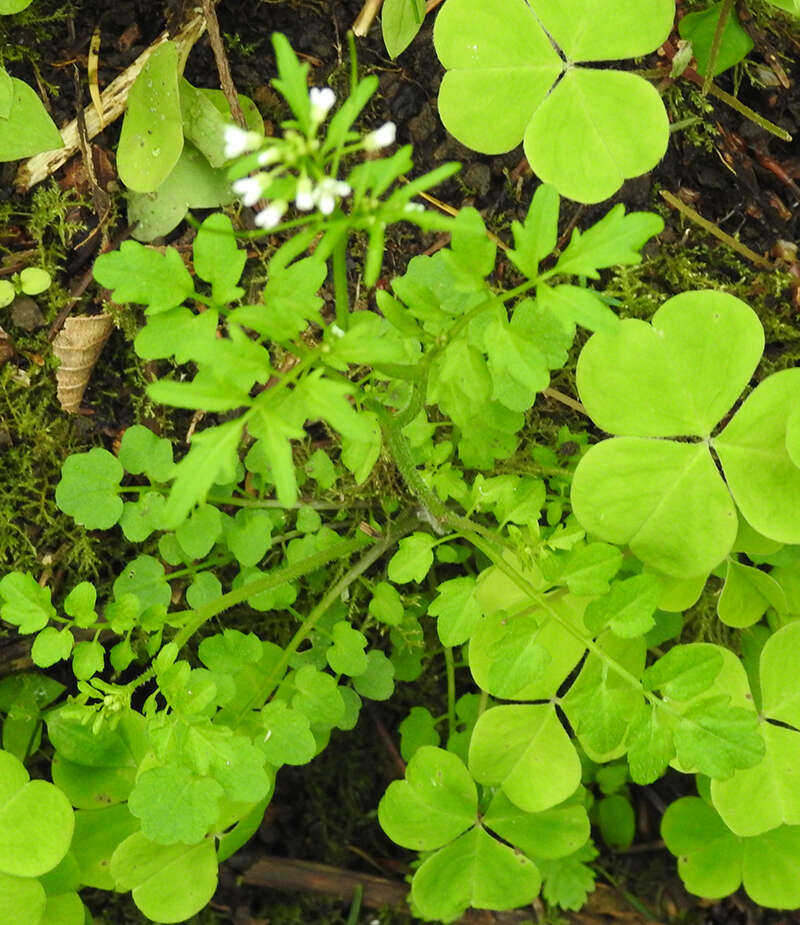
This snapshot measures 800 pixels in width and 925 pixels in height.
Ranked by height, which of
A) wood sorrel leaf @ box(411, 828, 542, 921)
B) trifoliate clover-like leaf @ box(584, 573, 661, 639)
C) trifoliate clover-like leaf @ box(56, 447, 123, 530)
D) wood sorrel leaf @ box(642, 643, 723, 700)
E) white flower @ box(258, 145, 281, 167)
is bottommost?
wood sorrel leaf @ box(411, 828, 542, 921)

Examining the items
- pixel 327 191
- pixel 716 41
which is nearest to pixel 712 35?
pixel 716 41

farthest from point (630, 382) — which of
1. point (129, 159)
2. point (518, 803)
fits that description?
point (129, 159)

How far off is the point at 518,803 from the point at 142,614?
97cm

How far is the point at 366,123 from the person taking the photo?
253 centimetres

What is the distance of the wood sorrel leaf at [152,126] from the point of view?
2.35 metres

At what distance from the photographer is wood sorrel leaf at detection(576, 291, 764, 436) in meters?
2.04

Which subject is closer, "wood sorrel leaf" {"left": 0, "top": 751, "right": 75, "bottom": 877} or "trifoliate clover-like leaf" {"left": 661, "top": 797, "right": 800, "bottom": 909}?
"wood sorrel leaf" {"left": 0, "top": 751, "right": 75, "bottom": 877}

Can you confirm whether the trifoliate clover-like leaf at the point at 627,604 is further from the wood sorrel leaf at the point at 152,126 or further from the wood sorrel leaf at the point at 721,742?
the wood sorrel leaf at the point at 152,126

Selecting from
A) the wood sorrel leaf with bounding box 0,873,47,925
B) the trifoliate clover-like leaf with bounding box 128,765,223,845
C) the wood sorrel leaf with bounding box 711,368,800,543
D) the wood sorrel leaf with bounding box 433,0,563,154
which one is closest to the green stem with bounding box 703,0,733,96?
the wood sorrel leaf with bounding box 433,0,563,154

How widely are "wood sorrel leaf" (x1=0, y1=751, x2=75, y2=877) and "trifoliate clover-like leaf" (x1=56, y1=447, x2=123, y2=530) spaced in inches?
22.8

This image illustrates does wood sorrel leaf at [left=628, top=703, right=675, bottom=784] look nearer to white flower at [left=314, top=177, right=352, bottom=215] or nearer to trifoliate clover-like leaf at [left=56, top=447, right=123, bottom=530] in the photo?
white flower at [left=314, top=177, right=352, bottom=215]

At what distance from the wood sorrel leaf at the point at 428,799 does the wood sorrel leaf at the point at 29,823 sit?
0.74 meters

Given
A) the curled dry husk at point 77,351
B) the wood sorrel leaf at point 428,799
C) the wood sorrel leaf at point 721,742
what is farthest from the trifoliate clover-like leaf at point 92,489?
the wood sorrel leaf at point 721,742

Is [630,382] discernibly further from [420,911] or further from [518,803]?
[420,911]
